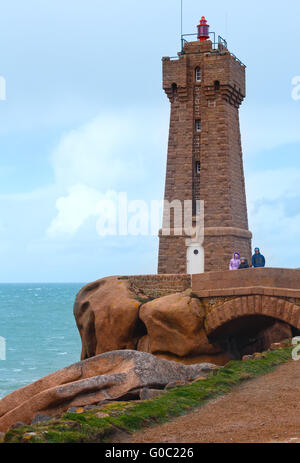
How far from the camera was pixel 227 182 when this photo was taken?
3014cm

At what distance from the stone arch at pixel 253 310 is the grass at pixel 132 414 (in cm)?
493

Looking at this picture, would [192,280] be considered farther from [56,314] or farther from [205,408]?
[56,314]

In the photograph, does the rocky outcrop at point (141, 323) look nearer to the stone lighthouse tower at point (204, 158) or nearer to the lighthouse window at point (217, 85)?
the stone lighthouse tower at point (204, 158)

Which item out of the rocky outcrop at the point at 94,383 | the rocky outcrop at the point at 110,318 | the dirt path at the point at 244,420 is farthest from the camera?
the rocky outcrop at the point at 110,318

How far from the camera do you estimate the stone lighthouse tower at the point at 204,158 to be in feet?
99.1

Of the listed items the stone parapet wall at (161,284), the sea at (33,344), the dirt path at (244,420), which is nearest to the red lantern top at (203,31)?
the stone parapet wall at (161,284)

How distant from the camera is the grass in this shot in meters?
9.21

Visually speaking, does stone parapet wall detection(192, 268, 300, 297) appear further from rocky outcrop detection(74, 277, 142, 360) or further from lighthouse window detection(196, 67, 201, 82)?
lighthouse window detection(196, 67, 201, 82)

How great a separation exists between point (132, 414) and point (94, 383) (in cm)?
287

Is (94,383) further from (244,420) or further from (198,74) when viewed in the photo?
(198,74)

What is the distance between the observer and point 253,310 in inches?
800

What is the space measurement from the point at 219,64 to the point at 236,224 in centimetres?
724

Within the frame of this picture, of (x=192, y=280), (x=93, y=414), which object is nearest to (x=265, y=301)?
(x=192, y=280)

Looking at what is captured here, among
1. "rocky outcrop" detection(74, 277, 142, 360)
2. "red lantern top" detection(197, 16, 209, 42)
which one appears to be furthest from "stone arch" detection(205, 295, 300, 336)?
"red lantern top" detection(197, 16, 209, 42)
